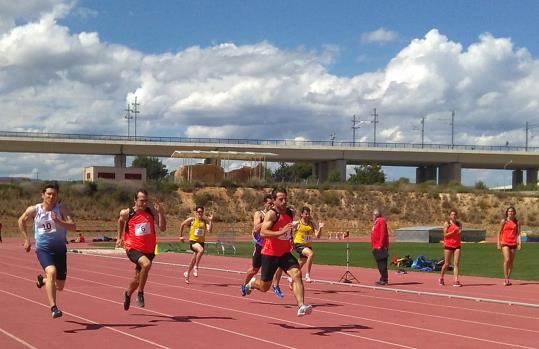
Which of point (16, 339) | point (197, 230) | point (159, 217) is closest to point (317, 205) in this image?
point (197, 230)

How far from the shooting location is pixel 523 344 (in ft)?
34.0

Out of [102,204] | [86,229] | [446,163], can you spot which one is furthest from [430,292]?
[446,163]

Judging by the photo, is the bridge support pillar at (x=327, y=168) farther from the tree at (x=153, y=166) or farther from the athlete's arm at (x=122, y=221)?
the athlete's arm at (x=122, y=221)

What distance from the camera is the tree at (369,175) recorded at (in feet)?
369

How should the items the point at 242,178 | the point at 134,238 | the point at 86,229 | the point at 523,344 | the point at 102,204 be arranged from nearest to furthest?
the point at 523,344
the point at 134,238
the point at 86,229
the point at 102,204
the point at 242,178

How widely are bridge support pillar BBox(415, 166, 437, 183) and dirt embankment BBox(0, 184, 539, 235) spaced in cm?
1791

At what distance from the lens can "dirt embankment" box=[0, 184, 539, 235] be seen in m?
74.1

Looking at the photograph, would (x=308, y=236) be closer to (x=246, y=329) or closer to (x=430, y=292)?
(x=430, y=292)

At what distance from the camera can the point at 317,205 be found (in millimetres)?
84375

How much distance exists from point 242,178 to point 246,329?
259 ft

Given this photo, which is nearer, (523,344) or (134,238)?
(523,344)

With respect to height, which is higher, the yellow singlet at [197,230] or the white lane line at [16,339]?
the yellow singlet at [197,230]

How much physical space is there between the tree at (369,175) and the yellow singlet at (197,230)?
93.4m

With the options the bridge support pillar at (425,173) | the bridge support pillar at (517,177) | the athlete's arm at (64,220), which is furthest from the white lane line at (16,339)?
the bridge support pillar at (517,177)
